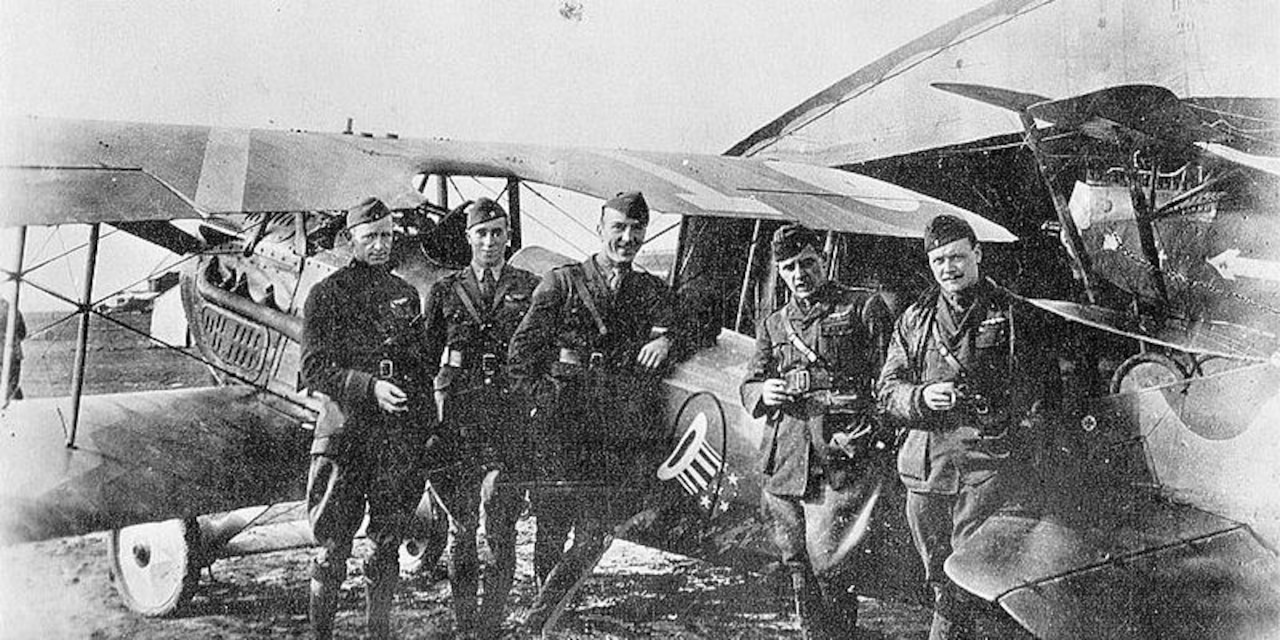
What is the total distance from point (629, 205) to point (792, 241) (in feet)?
1.89

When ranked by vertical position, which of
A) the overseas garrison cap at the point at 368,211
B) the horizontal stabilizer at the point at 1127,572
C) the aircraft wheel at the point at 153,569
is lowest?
the aircraft wheel at the point at 153,569

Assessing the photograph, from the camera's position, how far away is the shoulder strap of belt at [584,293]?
3242mm

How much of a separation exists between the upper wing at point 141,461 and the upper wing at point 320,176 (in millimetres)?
683

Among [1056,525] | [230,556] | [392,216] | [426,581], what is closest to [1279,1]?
[1056,525]

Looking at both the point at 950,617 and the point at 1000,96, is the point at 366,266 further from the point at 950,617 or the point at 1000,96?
the point at 1000,96

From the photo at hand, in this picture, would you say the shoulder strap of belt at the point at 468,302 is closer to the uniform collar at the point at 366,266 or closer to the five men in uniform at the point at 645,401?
the five men in uniform at the point at 645,401

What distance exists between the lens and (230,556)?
342 centimetres

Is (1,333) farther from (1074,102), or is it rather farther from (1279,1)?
(1279,1)

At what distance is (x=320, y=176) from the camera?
2941 mm

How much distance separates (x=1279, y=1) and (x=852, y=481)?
2.43m

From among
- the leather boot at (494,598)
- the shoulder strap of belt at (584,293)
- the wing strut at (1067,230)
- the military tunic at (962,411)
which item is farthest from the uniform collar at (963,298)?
the leather boot at (494,598)

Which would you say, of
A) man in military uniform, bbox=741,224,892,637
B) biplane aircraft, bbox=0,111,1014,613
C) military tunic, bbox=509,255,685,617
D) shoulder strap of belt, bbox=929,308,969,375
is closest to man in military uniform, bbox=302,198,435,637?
biplane aircraft, bbox=0,111,1014,613

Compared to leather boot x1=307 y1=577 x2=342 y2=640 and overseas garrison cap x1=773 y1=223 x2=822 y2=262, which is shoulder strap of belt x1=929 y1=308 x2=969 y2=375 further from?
leather boot x1=307 y1=577 x2=342 y2=640

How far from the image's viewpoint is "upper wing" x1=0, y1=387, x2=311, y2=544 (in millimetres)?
2920
